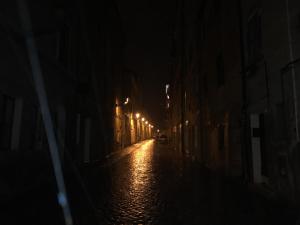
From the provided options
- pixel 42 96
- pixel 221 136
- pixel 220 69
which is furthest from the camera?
pixel 220 69

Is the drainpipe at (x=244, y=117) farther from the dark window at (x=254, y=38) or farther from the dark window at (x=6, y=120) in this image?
the dark window at (x=6, y=120)

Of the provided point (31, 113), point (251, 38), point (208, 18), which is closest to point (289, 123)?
point (251, 38)

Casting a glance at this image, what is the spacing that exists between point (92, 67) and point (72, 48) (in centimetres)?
495

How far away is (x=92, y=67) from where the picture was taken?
19.2 metres

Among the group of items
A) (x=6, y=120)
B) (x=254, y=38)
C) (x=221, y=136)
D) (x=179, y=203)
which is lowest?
(x=179, y=203)

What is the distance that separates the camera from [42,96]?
10703mm

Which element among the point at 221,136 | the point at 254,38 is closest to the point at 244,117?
the point at 254,38

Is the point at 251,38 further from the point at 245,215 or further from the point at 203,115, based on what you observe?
the point at 203,115

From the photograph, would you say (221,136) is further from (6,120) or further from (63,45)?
(6,120)

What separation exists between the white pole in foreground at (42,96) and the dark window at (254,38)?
22.3 ft

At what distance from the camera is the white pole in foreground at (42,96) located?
9.17 metres

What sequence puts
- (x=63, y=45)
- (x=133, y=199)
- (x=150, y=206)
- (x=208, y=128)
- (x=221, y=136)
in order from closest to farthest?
(x=150, y=206), (x=133, y=199), (x=63, y=45), (x=221, y=136), (x=208, y=128)

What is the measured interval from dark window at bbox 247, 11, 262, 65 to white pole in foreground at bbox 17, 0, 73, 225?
679 cm

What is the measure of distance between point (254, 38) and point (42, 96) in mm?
7410
